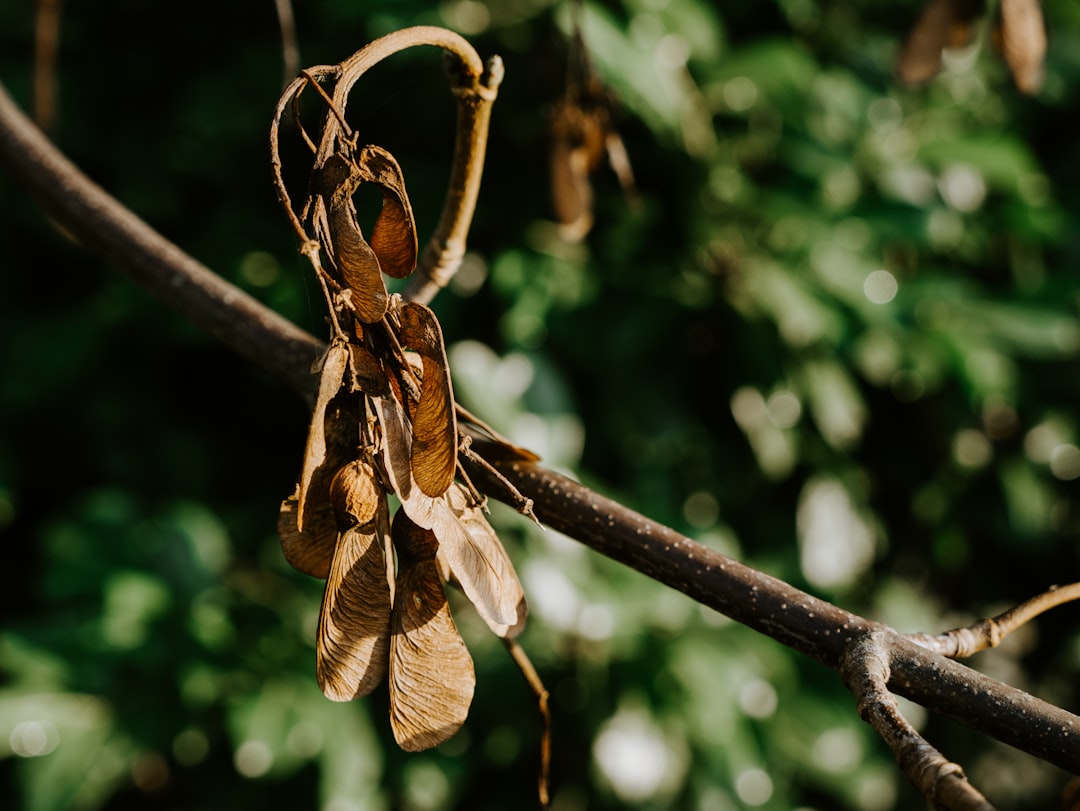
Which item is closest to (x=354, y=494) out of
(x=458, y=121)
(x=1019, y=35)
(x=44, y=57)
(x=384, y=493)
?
(x=384, y=493)

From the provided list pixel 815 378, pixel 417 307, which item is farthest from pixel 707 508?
pixel 417 307

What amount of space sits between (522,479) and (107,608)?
0.94 meters

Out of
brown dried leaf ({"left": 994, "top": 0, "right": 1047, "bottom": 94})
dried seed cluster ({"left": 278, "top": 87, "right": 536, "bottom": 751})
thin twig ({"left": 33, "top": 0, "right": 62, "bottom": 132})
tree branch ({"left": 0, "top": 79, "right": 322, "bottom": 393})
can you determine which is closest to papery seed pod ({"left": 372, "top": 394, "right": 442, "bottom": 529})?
dried seed cluster ({"left": 278, "top": 87, "right": 536, "bottom": 751})

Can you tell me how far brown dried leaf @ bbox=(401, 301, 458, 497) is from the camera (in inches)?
13.8

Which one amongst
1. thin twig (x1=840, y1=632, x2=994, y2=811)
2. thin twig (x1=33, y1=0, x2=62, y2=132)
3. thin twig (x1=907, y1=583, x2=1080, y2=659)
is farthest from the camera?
thin twig (x1=33, y1=0, x2=62, y2=132)

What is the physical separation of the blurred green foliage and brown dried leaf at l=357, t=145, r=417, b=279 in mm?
722

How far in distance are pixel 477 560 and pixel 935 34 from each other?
0.62 meters

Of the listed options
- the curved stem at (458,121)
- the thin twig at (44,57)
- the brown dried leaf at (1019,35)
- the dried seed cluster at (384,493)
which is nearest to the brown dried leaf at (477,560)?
the dried seed cluster at (384,493)

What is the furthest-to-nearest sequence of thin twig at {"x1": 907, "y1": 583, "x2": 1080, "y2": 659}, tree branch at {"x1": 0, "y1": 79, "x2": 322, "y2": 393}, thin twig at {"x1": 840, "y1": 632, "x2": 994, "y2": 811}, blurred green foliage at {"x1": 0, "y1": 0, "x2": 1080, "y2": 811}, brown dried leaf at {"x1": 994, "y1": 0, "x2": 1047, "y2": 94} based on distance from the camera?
blurred green foliage at {"x1": 0, "y1": 0, "x2": 1080, "y2": 811}, brown dried leaf at {"x1": 994, "y1": 0, "x2": 1047, "y2": 94}, tree branch at {"x1": 0, "y1": 79, "x2": 322, "y2": 393}, thin twig at {"x1": 907, "y1": 583, "x2": 1080, "y2": 659}, thin twig at {"x1": 840, "y1": 632, "x2": 994, "y2": 811}

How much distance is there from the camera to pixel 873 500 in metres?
1.59

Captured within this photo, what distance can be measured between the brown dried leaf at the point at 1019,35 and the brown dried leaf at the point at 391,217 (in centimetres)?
55

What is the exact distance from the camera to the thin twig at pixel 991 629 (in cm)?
44

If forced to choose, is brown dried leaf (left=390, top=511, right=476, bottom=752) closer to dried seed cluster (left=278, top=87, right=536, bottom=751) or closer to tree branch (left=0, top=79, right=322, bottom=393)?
dried seed cluster (left=278, top=87, right=536, bottom=751)

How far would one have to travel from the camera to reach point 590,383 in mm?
1399
